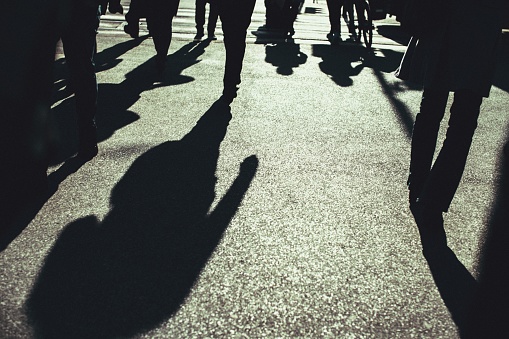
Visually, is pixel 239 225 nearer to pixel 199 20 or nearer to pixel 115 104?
pixel 115 104

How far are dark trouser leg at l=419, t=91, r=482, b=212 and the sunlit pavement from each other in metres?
0.23

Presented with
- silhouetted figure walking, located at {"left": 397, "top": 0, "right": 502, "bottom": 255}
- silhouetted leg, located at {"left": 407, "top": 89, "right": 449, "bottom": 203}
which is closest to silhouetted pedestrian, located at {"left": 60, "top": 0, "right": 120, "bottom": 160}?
silhouetted figure walking, located at {"left": 397, "top": 0, "right": 502, "bottom": 255}

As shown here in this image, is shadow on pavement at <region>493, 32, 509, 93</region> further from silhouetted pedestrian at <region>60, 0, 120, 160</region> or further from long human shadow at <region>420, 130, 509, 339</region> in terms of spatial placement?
silhouetted pedestrian at <region>60, 0, 120, 160</region>

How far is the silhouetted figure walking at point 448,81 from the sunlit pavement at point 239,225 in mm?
215

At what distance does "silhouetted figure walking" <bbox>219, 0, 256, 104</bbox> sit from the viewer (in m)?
4.81

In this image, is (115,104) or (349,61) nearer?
(115,104)

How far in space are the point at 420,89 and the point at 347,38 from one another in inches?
157

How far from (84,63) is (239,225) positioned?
170 centimetres

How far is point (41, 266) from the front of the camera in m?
2.45

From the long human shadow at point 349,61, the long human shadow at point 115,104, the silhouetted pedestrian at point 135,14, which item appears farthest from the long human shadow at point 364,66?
the silhouetted pedestrian at point 135,14

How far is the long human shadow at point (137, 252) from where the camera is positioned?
2125 mm

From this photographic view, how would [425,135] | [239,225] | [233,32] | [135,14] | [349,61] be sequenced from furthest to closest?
[349,61] < [135,14] < [233,32] < [425,135] < [239,225]

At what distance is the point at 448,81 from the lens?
9.23 ft

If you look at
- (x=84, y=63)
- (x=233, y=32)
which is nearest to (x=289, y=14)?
(x=233, y=32)
